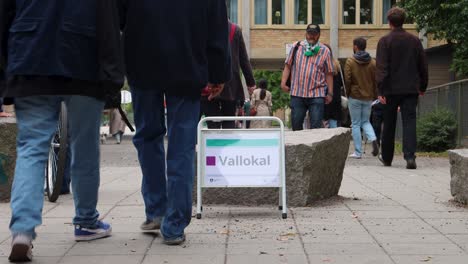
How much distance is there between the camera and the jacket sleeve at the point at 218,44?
5.20 metres

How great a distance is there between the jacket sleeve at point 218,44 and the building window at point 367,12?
3832 centimetres

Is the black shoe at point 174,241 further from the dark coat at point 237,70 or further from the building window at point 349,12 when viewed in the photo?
the building window at point 349,12

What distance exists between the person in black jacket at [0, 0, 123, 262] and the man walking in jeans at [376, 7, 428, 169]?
23.2 ft

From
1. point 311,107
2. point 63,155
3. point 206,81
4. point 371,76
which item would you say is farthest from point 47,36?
point 371,76

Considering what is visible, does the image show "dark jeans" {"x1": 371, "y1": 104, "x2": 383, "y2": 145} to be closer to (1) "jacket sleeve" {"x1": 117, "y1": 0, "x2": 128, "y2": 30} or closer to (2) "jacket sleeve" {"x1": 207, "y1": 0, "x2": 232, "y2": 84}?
(2) "jacket sleeve" {"x1": 207, "y1": 0, "x2": 232, "y2": 84}

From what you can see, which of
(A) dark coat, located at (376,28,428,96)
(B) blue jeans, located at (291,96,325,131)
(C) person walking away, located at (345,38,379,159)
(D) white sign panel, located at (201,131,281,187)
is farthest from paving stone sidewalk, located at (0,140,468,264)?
(C) person walking away, located at (345,38,379,159)

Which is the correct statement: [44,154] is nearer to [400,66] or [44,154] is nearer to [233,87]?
[233,87]

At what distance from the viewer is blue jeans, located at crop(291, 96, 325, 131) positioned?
10688mm

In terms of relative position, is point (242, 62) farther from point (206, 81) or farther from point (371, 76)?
point (371, 76)

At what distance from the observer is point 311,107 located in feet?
35.4

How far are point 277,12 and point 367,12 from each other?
461 cm

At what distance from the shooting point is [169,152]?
202 inches

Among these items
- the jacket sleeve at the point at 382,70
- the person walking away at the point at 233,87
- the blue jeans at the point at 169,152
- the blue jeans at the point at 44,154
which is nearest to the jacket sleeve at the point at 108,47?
the blue jeans at the point at 44,154

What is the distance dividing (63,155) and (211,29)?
2.00 m
